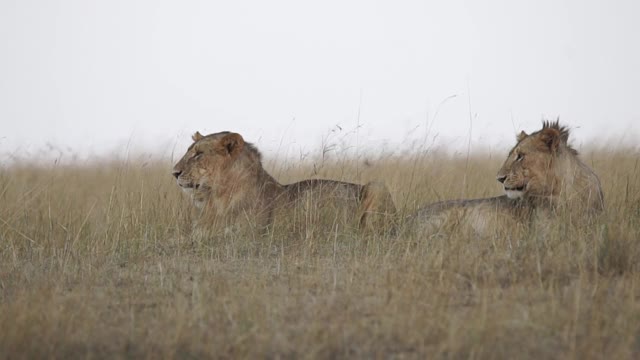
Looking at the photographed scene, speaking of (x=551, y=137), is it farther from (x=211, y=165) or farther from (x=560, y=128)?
(x=211, y=165)

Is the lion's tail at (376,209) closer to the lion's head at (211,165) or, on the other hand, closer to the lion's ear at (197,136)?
the lion's head at (211,165)

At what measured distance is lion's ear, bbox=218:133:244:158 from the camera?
8.70 m

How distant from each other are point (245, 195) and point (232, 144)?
1.66 feet

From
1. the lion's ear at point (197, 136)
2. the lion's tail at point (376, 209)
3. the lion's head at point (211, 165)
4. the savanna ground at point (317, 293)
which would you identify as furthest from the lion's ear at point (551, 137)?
the lion's ear at point (197, 136)

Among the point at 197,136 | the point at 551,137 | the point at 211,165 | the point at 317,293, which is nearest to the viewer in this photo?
the point at 317,293

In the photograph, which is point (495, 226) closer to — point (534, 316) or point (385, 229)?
point (385, 229)

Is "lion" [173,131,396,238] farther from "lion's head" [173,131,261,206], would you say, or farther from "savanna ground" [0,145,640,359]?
Answer: "savanna ground" [0,145,640,359]

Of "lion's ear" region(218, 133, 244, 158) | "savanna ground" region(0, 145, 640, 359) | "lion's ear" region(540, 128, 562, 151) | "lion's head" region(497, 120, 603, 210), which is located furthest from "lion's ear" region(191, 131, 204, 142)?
"lion's ear" region(540, 128, 562, 151)

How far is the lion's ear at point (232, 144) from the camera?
28.6 ft

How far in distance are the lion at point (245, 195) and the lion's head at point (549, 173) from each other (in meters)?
1.29

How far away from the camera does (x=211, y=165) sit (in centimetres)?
870

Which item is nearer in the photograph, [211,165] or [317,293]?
[317,293]

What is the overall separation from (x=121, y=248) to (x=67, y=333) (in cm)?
290

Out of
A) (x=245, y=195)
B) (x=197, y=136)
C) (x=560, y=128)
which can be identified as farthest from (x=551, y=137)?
(x=197, y=136)
